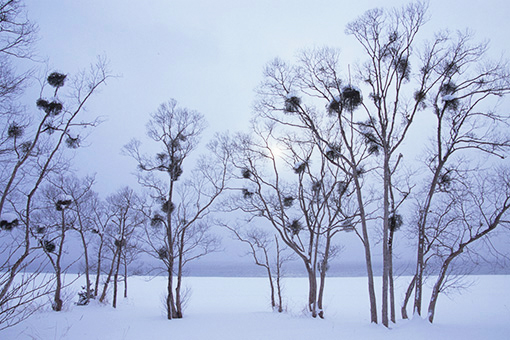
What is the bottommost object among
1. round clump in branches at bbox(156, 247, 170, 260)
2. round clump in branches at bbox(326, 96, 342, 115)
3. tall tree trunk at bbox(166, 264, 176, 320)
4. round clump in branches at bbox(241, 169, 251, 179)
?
tall tree trunk at bbox(166, 264, 176, 320)

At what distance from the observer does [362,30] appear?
8.23 metres

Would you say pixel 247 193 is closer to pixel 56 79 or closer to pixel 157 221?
pixel 157 221

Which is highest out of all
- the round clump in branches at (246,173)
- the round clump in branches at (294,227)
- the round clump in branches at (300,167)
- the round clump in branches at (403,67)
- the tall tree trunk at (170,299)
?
the round clump in branches at (403,67)

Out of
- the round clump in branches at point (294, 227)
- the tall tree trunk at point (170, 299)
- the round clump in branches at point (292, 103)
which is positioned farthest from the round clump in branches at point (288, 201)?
the tall tree trunk at point (170, 299)

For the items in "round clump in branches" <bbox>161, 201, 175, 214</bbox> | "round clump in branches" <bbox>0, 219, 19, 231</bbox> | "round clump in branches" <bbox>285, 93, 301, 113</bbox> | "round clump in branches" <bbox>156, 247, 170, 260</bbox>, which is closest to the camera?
"round clump in branches" <bbox>285, 93, 301, 113</bbox>

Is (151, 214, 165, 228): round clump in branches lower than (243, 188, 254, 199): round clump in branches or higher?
lower

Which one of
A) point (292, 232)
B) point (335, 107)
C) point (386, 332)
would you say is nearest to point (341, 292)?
point (292, 232)

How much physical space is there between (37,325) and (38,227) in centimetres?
528

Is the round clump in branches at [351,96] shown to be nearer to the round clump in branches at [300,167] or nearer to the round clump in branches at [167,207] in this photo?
the round clump in branches at [300,167]

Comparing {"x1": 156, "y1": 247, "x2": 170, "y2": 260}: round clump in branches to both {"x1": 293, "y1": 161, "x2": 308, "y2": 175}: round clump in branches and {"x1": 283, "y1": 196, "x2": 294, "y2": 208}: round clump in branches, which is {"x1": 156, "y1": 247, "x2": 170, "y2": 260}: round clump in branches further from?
{"x1": 293, "y1": 161, "x2": 308, "y2": 175}: round clump in branches

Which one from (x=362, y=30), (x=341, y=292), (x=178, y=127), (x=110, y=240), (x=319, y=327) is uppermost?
(x=362, y=30)

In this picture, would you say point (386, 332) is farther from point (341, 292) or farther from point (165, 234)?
point (341, 292)

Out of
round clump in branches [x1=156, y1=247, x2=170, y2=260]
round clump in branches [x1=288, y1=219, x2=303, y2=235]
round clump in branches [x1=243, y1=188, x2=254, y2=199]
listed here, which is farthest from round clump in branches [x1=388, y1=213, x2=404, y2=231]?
round clump in branches [x1=156, y1=247, x2=170, y2=260]

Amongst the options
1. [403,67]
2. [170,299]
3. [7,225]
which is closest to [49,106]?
[7,225]
